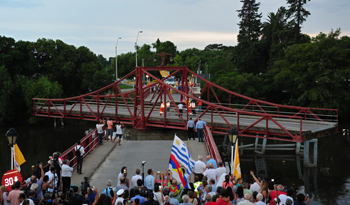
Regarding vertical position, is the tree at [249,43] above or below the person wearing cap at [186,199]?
above

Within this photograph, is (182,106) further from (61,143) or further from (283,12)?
(283,12)

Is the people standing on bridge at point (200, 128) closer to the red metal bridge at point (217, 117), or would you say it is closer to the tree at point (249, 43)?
the red metal bridge at point (217, 117)

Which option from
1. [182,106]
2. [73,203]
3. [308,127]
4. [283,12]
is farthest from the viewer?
[283,12]

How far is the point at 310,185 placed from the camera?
846 inches

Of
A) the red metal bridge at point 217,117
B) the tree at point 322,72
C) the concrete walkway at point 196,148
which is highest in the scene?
the tree at point 322,72

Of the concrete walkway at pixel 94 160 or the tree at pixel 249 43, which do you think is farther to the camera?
the tree at pixel 249 43

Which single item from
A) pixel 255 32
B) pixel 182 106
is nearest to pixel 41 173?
pixel 182 106

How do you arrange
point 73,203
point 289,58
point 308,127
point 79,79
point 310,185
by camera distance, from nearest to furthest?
point 73,203, point 310,185, point 308,127, point 289,58, point 79,79

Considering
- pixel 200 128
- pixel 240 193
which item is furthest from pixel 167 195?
pixel 200 128

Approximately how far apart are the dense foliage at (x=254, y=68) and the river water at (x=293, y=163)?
545 cm

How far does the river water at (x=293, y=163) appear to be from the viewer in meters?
20.7

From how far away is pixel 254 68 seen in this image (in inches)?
2311

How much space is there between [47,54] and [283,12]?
129 ft

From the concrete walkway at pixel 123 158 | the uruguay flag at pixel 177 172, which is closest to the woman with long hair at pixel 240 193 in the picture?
the uruguay flag at pixel 177 172
